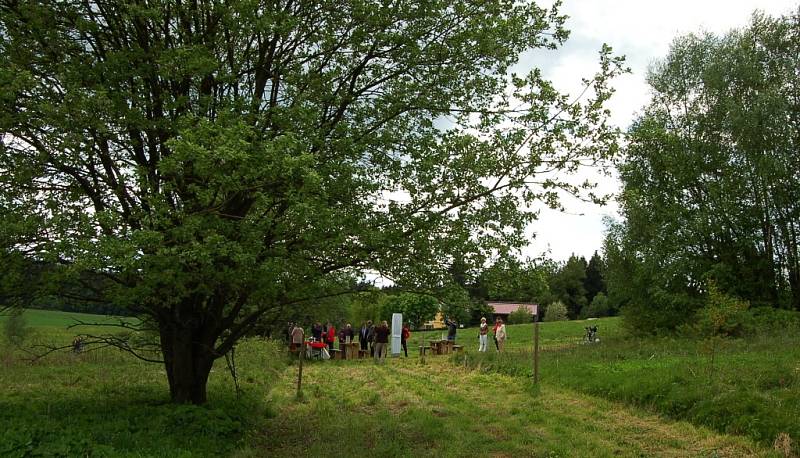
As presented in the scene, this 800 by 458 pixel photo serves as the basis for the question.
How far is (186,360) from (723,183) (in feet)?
76.8

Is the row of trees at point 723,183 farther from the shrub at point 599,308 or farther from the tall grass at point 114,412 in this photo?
the shrub at point 599,308

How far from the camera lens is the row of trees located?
25141 millimetres

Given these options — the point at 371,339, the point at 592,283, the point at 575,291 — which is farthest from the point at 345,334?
the point at 592,283

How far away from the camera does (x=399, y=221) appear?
29.7 ft

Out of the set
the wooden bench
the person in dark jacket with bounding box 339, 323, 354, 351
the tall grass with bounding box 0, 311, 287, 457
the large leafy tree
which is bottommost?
the wooden bench

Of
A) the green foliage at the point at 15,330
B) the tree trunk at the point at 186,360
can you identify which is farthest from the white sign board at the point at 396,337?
the tree trunk at the point at 186,360

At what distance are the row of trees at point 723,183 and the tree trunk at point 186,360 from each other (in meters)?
19.4

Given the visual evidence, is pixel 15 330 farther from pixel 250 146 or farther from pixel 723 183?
pixel 723 183

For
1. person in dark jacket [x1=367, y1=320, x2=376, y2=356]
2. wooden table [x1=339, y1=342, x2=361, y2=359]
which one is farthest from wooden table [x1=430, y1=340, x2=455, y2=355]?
wooden table [x1=339, y1=342, x2=361, y2=359]

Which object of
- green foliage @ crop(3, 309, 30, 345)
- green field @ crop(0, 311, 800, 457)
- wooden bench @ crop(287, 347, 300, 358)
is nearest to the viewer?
green field @ crop(0, 311, 800, 457)

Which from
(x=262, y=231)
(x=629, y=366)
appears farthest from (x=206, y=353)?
(x=629, y=366)

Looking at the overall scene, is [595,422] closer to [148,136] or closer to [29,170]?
[148,136]

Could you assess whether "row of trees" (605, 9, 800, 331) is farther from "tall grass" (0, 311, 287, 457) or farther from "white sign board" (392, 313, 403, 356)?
"tall grass" (0, 311, 287, 457)

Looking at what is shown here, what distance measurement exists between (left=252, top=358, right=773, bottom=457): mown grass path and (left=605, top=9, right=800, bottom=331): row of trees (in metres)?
14.6
